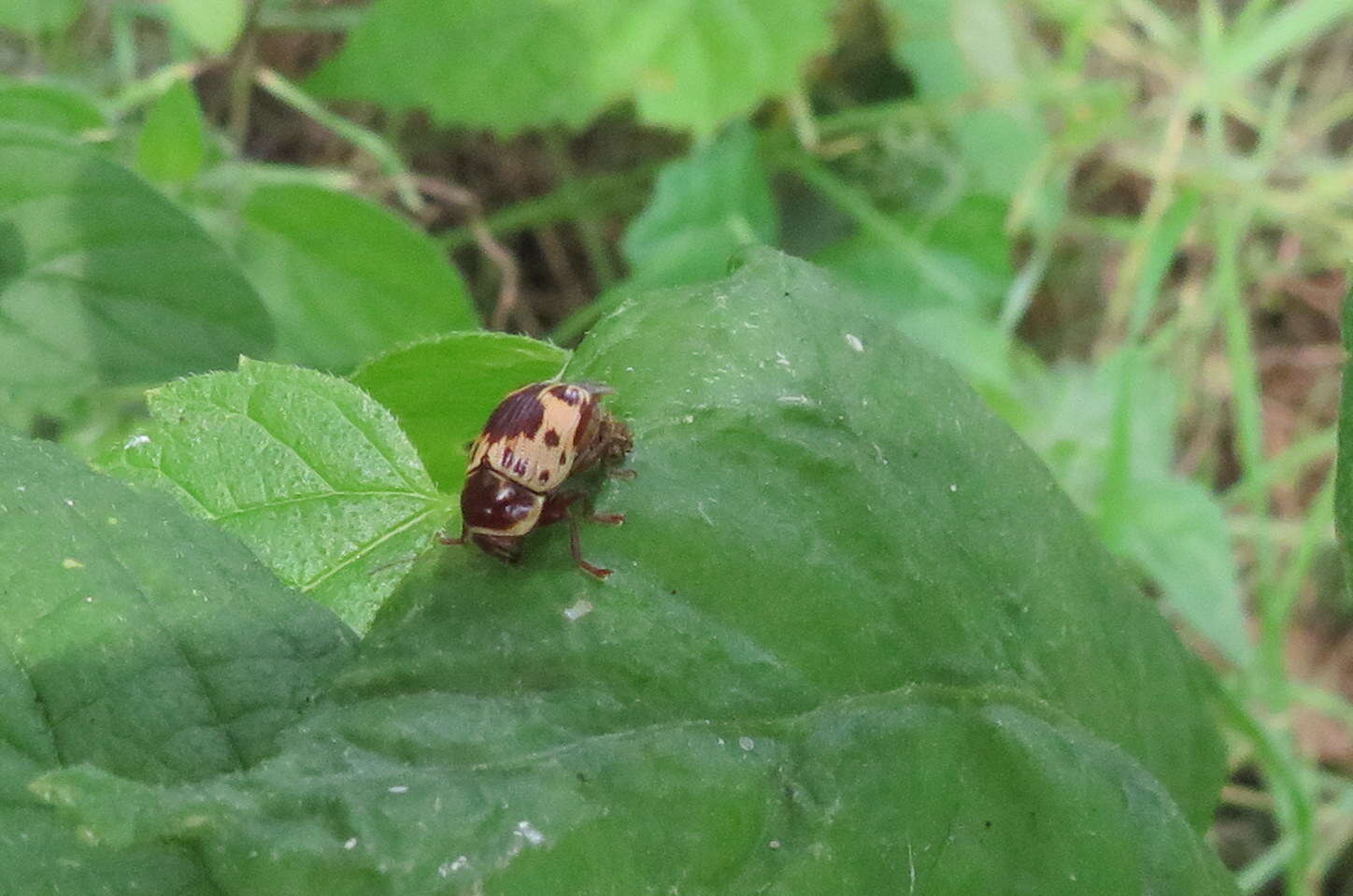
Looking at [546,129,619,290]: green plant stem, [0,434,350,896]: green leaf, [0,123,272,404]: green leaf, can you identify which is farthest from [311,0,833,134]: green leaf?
[0,434,350,896]: green leaf

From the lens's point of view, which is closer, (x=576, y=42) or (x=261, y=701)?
(x=261, y=701)

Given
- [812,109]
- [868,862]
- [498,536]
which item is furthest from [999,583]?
[812,109]

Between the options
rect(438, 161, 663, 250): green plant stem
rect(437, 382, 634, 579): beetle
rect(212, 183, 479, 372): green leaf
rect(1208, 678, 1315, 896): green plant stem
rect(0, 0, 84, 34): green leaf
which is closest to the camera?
rect(437, 382, 634, 579): beetle

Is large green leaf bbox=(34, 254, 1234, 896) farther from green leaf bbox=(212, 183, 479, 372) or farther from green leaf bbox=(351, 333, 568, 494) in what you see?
green leaf bbox=(212, 183, 479, 372)

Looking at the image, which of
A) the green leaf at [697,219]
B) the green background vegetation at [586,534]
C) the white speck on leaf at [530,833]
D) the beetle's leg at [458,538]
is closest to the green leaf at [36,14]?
the green background vegetation at [586,534]

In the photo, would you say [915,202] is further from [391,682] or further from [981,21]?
[391,682]

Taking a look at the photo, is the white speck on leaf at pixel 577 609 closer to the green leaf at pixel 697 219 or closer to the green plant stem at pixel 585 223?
the green leaf at pixel 697 219
